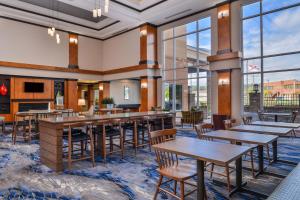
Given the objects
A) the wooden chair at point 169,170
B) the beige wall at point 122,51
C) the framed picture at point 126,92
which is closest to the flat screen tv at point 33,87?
the beige wall at point 122,51

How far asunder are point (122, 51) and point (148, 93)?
3.64 metres

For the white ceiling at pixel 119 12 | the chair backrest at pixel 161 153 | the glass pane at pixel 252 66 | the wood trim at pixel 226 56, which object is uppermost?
the white ceiling at pixel 119 12

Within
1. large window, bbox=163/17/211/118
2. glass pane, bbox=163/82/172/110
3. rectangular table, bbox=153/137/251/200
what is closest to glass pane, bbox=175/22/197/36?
large window, bbox=163/17/211/118

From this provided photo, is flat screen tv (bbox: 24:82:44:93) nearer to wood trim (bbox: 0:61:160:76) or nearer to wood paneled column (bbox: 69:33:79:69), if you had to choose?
wood trim (bbox: 0:61:160:76)

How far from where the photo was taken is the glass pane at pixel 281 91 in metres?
7.25

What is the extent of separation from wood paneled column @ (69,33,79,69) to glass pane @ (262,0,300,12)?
10.4 meters

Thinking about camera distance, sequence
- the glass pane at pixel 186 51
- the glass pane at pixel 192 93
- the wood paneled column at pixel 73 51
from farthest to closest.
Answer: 1. the wood paneled column at pixel 73 51
2. the glass pane at pixel 186 51
3. the glass pane at pixel 192 93

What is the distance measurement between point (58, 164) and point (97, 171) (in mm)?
731

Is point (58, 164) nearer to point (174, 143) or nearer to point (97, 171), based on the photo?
point (97, 171)

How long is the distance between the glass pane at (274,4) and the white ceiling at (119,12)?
1896mm

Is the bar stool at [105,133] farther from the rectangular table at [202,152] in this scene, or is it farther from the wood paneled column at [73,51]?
the wood paneled column at [73,51]

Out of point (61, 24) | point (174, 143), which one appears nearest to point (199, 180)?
point (174, 143)

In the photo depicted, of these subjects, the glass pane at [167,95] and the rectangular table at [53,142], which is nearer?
the rectangular table at [53,142]

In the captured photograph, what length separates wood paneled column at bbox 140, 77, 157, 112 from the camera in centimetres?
1093
